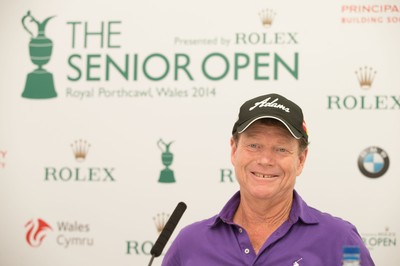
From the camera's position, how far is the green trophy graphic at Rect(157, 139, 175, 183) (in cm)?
302

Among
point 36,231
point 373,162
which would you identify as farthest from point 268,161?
point 36,231

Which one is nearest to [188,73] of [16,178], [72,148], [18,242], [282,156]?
[72,148]

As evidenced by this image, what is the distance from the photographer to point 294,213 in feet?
5.40

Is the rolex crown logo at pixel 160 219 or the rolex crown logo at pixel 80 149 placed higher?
the rolex crown logo at pixel 80 149

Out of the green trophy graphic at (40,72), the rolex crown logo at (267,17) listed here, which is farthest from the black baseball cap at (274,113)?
the green trophy graphic at (40,72)

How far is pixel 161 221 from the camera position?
302 cm

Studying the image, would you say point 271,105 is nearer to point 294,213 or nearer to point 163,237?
point 294,213

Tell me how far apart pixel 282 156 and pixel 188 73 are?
4.97 ft

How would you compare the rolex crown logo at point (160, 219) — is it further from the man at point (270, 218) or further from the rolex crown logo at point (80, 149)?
the man at point (270, 218)

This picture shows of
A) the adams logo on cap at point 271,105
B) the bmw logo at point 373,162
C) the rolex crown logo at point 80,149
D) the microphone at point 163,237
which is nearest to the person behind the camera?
the microphone at point 163,237

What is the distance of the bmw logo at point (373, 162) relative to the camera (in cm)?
284

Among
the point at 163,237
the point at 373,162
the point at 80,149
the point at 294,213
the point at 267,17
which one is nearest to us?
the point at 163,237

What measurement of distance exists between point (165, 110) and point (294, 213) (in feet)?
4.99

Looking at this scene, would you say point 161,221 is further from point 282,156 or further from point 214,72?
→ point 282,156
